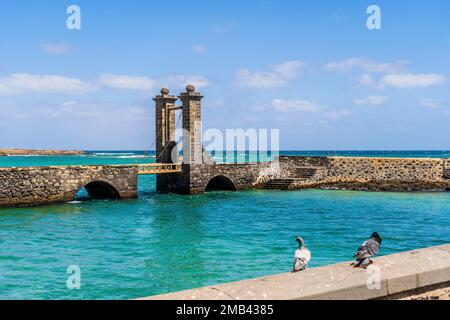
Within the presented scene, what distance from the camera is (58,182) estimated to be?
2342cm

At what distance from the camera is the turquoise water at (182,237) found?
10828 millimetres

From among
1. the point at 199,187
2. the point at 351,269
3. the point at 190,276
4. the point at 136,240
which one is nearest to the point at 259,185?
the point at 199,187

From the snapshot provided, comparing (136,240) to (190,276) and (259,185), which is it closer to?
(190,276)

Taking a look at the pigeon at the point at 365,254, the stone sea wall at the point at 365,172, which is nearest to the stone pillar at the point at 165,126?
the stone sea wall at the point at 365,172

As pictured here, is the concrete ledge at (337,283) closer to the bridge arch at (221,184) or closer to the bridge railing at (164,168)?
the bridge railing at (164,168)

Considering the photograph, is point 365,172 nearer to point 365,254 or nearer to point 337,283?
point 365,254

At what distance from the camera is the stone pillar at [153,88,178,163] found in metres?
30.8

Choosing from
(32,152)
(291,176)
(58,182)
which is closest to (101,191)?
(58,182)

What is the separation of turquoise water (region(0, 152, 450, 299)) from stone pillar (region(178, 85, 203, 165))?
2.60m

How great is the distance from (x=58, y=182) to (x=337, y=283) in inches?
830

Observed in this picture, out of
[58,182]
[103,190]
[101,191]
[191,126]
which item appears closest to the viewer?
[58,182]

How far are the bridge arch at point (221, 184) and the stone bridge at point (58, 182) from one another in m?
7.35

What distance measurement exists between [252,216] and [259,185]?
12451mm

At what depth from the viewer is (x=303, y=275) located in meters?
4.70
